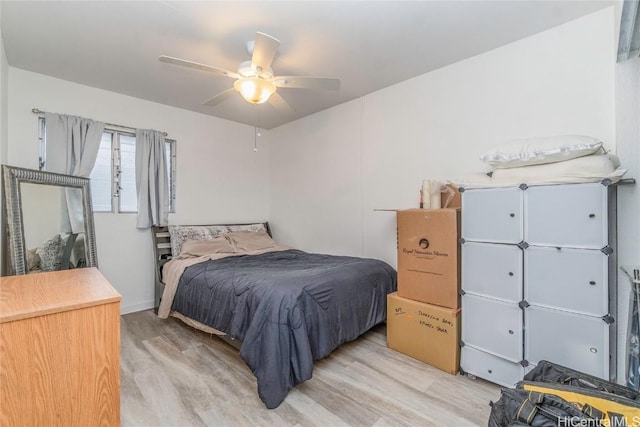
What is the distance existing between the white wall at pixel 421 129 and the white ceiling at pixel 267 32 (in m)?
0.19

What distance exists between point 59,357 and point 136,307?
109 inches

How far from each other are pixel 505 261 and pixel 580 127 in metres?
1.17

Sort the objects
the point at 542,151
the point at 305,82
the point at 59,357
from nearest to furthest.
Result: the point at 59,357 → the point at 542,151 → the point at 305,82

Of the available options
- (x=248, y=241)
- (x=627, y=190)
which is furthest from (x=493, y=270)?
(x=248, y=241)

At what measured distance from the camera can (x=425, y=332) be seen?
2.36 metres

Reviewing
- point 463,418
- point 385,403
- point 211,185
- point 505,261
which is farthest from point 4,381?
point 211,185

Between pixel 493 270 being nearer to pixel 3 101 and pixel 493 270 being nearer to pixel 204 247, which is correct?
pixel 204 247

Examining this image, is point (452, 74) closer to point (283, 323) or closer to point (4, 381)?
point (283, 323)

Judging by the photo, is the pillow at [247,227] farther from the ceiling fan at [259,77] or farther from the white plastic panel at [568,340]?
the white plastic panel at [568,340]

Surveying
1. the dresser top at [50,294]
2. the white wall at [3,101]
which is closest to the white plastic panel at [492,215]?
the dresser top at [50,294]

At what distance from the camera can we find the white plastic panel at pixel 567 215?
5.33ft

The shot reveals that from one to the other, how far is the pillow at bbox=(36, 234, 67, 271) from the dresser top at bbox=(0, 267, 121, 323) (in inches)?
51.9

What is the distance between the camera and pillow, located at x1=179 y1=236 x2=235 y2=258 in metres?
3.32

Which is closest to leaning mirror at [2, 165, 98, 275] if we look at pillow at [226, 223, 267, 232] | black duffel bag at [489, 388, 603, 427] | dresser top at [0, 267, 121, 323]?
dresser top at [0, 267, 121, 323]
